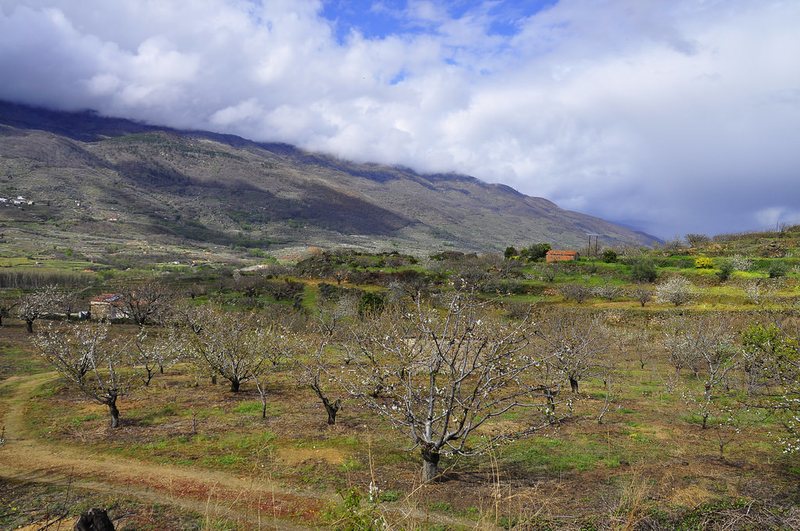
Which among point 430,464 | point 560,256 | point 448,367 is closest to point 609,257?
point 560,256

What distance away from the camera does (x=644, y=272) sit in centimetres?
4494

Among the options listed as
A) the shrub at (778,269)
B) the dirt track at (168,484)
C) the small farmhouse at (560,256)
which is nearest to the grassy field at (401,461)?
the dirt track at (168,484)

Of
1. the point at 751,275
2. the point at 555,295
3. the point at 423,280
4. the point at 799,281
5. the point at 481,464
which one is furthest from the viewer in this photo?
the point at 423,280

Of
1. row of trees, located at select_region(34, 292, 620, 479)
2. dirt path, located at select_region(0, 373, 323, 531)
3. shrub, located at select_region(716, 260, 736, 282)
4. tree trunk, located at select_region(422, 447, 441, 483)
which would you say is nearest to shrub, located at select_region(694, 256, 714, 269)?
shrub, located at select_region(716, 260, 736, 282)

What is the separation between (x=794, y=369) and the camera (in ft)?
31.5

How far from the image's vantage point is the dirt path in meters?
8.14

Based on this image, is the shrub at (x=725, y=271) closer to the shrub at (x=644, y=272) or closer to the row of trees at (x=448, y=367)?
the shrub at (x=644, y=272)

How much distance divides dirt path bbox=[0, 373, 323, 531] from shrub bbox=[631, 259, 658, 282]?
4675cm

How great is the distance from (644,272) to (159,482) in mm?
48592

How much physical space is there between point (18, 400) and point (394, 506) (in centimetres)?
1770

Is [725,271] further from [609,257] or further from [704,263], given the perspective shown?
[609,257]

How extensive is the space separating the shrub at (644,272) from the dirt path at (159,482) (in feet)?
153

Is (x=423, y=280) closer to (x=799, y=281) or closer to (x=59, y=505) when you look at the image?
(x=799, y=281)

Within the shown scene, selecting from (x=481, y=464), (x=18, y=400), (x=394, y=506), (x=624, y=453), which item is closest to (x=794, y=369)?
(x=624, y=453)
